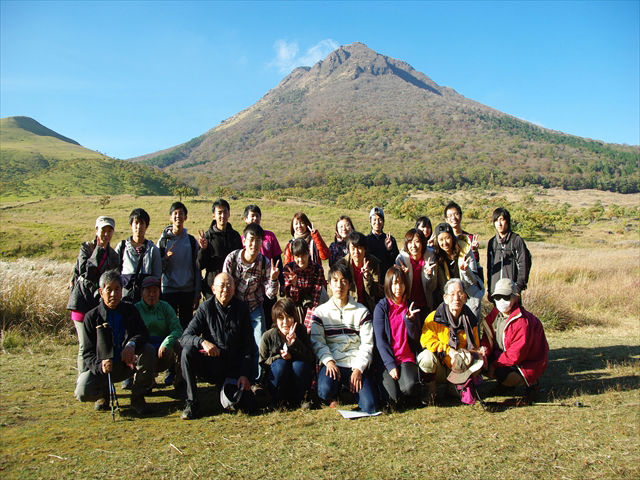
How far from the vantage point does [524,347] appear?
13.3 ft

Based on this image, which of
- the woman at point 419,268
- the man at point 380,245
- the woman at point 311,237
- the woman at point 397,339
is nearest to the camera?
the woman at point 397,339

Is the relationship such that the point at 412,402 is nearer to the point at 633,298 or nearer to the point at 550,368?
the point at 550,368

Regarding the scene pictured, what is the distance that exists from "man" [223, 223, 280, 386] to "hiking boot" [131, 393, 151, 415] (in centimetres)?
115

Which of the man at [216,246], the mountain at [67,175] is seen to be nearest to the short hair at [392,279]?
the man at [216,246]

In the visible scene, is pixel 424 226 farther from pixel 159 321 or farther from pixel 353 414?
pixel 159 321

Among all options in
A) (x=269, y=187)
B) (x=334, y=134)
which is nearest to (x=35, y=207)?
(x=269, y=187)

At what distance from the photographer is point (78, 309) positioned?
4074 mm

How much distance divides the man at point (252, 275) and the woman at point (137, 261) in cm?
81

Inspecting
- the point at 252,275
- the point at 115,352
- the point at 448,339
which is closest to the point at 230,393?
the point at 115,352

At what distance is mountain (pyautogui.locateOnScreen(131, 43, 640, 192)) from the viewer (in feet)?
290

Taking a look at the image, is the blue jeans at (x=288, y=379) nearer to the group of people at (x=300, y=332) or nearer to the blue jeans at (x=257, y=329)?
the group of people at (x=300, y=332)

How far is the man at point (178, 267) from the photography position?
486 cm

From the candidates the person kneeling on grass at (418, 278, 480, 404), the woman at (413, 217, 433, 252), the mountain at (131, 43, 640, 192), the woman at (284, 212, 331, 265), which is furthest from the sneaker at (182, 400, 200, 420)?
the mountain at (131, 43, 640, 192)

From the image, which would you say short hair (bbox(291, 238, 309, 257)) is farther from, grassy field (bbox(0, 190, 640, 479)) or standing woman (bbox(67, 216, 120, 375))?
standing woman (bbox(67, 216, 120, 375))
